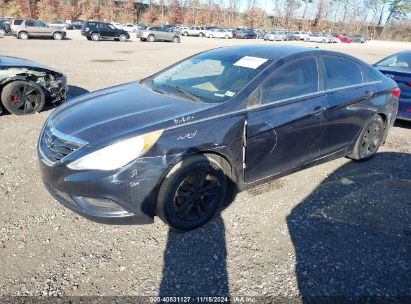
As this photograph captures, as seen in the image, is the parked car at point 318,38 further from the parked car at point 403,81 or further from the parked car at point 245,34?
the parked car at point 403,81

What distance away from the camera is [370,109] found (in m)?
4.58

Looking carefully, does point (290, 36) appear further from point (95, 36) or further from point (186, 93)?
point (186, 93)

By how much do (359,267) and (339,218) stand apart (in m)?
0.74

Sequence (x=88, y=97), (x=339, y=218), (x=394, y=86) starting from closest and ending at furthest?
(x=339, y=218), (x=88, y=97), (x=394, y=86)

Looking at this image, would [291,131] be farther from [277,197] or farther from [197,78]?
[197,78]

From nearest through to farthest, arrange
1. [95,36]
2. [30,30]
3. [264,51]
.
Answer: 1. [264,51]
2. [30,30]
3. [95,36]

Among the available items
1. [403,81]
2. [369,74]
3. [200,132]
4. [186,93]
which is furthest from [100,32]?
[200,132]

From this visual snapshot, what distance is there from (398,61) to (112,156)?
259 inches

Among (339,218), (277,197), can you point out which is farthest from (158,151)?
(339,218)

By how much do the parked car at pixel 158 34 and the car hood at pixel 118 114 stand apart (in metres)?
30.1

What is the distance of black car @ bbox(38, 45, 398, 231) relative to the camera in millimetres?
2791

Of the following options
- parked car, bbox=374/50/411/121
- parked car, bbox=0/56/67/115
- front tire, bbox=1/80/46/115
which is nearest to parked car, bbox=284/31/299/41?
parked car, bbox=374/50/411/121

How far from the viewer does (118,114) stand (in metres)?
3.16

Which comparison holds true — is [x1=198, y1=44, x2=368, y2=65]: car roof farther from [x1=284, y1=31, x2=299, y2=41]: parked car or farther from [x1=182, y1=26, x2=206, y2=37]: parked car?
[x1=284, y1=31, x2=299, y2=41]: parked car
